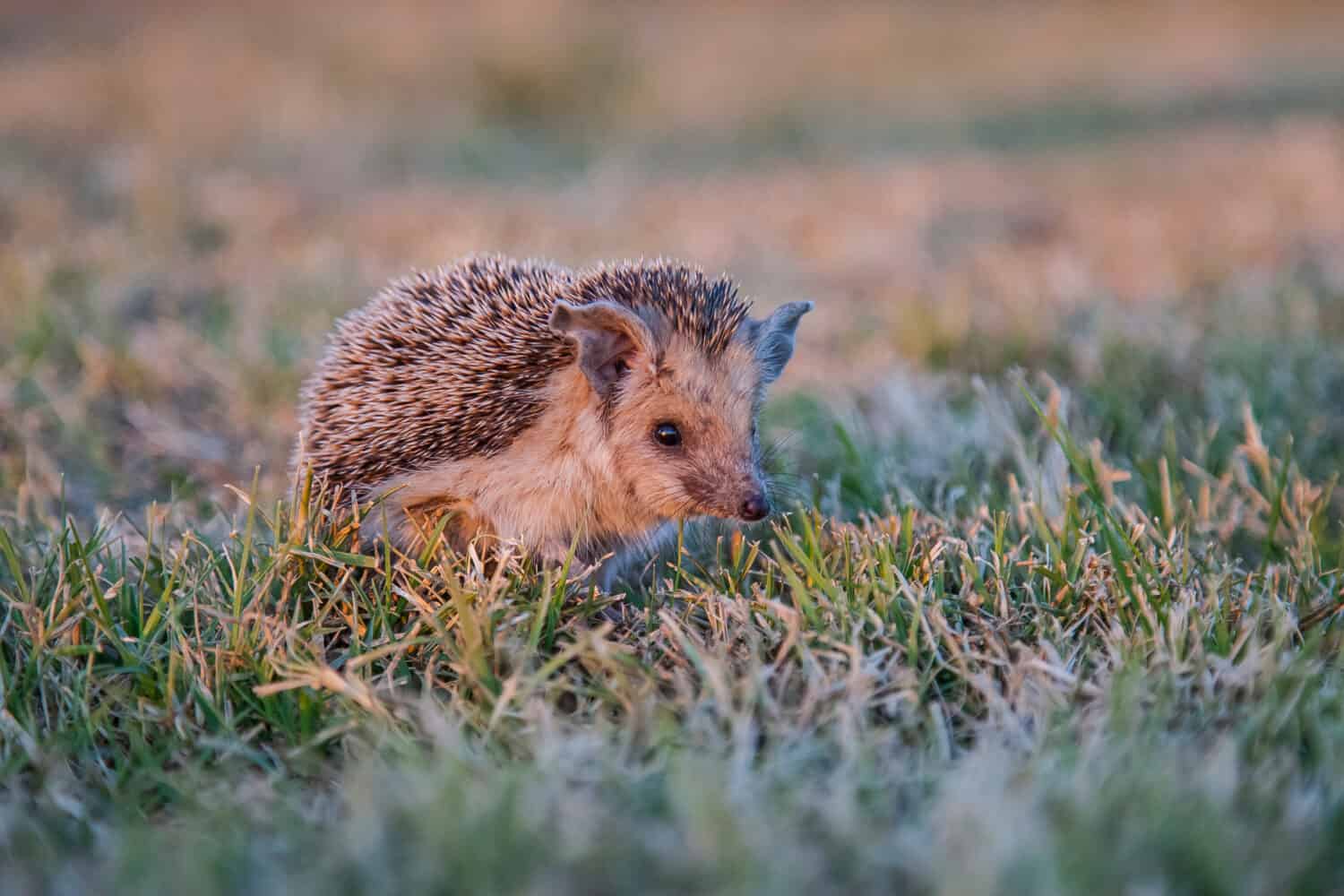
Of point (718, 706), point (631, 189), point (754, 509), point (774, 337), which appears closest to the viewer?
point (718, 706)

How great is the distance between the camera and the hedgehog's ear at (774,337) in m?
3.71

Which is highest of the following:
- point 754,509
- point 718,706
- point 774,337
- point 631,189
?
point 631,189

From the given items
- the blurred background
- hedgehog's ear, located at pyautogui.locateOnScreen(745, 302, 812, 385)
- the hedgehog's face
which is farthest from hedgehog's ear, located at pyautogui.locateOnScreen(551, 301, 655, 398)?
the blurred background

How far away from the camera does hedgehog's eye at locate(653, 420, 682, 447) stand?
355cm

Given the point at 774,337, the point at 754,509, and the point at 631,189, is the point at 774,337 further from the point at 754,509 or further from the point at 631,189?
the point at 631,189

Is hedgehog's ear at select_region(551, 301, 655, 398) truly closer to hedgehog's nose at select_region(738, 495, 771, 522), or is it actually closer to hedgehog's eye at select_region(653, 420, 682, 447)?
hedgehog's eye at select_region(653, 420, 682, 447)

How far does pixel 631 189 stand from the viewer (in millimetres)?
9781

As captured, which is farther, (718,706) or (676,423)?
(676,423)

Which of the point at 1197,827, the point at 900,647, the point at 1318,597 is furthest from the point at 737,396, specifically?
the point at 1197,827

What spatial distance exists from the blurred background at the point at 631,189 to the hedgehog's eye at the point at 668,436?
1.43 m

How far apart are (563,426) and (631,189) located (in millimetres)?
6556

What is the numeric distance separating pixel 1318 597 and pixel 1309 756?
0.81 meters

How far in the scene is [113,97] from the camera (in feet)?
35.4

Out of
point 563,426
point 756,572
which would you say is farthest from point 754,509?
point 563,426
